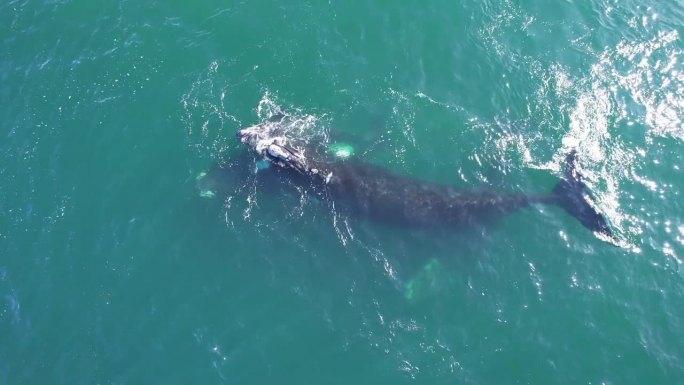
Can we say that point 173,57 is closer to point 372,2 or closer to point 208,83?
point 208,83

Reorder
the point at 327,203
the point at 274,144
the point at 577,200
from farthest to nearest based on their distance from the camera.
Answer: the point at 274,144
the point at 327,203
the point at 577,200

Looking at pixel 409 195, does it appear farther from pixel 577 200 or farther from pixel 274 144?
pixel 577 200

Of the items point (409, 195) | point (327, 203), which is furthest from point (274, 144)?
point (409, 195)

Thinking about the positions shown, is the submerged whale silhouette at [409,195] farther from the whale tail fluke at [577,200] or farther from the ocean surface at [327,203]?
the ocean surface at [327,203]

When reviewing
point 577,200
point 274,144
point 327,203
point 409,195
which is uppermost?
point 577,200

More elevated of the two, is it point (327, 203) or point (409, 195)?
point (409, 195)

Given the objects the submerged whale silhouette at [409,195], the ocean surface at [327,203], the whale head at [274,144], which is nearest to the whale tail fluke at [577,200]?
the submerged whale silhouette at [409,195]

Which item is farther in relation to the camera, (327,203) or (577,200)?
(327,203)
